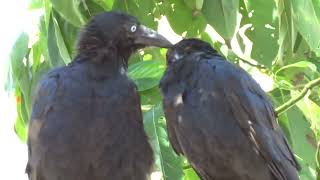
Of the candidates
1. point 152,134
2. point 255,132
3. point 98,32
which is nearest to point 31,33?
point 98,32

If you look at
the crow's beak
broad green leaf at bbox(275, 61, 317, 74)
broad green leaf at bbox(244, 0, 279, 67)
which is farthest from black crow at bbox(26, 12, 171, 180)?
broad green leaf at bbox(275, 61, 317, 74)

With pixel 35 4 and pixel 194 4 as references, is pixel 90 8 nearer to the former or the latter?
pixel 35 4

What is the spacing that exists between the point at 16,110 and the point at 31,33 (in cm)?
26

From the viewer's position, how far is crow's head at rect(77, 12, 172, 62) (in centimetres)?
347

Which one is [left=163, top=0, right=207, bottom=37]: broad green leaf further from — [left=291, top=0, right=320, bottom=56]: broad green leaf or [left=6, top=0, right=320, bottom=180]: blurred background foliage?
[left=291, top=0, right=320, bottom=56]: broad green leaf

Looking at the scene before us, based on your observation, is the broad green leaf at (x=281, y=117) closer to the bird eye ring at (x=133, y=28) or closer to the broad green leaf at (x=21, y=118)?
the bird eye ring at (x=133, y=28)

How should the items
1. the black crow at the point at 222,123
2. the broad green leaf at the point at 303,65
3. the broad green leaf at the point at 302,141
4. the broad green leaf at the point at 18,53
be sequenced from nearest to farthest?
the broad green leaf at the point at 303,65, the black crow at the point at 222,123, the broad green leaf at the point at 18,53, the broad green leaf at the point at 302,141

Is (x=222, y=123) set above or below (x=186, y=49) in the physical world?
below

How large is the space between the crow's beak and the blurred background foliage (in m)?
0.05

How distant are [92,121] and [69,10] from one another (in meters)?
0.30

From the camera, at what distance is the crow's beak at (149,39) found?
347 centimetres

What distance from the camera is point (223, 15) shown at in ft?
11.0

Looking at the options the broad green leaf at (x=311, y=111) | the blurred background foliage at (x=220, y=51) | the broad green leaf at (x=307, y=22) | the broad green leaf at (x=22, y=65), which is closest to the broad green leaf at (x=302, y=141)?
the blurred background foliage at (x=220, y=51)

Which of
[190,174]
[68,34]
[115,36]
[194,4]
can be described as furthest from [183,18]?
[190,174]
